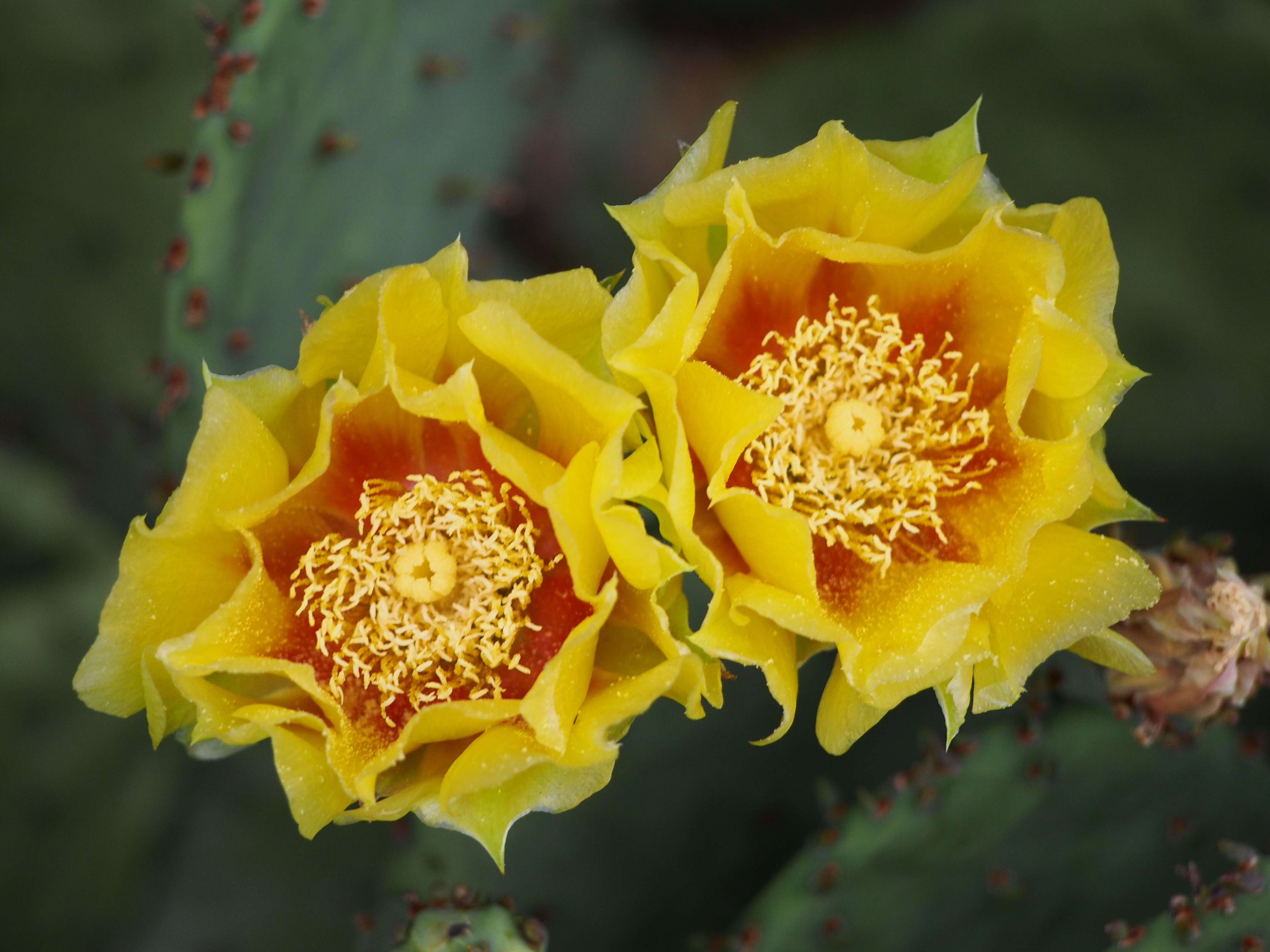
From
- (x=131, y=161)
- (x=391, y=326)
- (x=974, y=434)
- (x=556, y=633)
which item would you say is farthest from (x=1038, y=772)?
(x=131, y=161)

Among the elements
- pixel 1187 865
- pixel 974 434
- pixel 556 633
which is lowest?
pixel 1187 865

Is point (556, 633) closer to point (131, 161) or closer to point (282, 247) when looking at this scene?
point (282, 247)

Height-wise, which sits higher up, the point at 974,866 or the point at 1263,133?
the point at 1263,133

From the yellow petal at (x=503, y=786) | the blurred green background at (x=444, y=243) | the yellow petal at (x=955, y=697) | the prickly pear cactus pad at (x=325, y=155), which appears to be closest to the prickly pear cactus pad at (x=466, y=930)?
the yellow petal at (x=503, y=786)

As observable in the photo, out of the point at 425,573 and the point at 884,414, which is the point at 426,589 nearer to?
the point at 425,573

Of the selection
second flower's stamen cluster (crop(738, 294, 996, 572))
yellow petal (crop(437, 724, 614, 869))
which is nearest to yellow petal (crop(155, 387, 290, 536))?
yellow petal (crop(437, 724, 614, 869))

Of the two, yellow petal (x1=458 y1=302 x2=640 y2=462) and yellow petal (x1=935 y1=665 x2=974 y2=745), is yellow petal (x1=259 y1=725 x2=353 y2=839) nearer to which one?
yellow petal (x1=458 y1=302 x2=640 y2=462)
